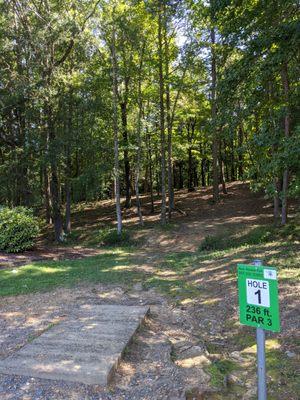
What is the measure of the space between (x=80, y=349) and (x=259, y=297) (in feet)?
7.38

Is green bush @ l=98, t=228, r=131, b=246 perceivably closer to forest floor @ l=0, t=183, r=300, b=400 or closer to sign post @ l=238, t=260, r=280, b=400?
forest floor @ l=0, t=183, r=300, b=400

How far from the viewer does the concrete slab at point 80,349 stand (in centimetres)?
339

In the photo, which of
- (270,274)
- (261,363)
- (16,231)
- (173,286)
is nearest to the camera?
(270,274)

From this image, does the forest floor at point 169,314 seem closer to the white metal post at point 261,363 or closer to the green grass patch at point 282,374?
the green grass patch at point 282,374

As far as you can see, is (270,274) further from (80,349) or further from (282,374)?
(80,349)

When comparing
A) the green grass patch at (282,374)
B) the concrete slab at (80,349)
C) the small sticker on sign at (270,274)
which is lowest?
the green grass patch at (282,374)

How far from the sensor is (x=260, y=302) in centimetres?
251

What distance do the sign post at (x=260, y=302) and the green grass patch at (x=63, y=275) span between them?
5.00 metres

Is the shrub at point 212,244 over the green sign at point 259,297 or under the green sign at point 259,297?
under

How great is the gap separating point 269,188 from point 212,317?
12.7 feet

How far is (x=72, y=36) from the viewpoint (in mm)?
14664

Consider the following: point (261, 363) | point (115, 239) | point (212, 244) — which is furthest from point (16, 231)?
point (261, 363)

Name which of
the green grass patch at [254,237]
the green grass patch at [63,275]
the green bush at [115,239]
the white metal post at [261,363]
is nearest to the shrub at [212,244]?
the green grass patch at [254,237]

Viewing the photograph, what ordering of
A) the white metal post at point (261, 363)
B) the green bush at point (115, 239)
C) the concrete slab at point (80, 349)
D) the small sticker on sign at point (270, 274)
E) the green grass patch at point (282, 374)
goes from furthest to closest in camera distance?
the green bush at point (115, 239), the concrete slab at point (80, 349), the green grass patch at point (282, 374), the white metal post at point (261, 363), the small sticker on sign at point (270, 274)
